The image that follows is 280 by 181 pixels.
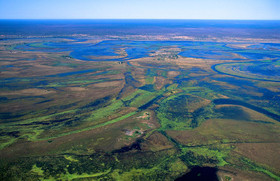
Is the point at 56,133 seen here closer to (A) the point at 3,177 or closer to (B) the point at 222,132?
(A) the point at 3,177

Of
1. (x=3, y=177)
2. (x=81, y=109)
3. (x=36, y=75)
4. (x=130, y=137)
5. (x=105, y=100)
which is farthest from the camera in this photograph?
(x=36, y=75)

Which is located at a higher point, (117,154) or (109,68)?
(109,68)

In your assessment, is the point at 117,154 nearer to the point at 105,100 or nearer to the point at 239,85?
the point at 105,100

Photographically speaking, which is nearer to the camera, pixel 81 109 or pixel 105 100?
pixel 81 109

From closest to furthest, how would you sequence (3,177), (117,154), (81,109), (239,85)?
(3,177)
(117,154)
(81,109)
(239,85)

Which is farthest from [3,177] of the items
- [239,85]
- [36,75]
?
[239,85]

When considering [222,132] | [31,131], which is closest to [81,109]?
[31,131]

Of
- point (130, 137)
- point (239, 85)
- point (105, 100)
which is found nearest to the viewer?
point (130, 137)

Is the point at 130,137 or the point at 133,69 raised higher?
the point at 133,69

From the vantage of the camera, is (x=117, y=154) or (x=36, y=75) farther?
(x=36, y=75)
